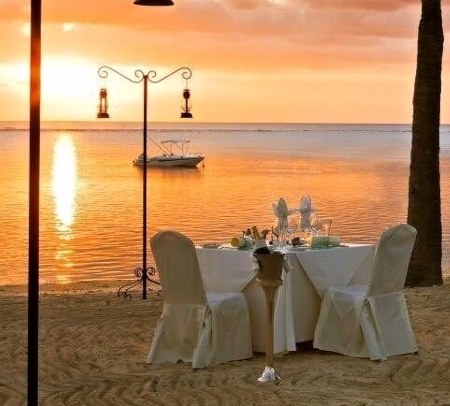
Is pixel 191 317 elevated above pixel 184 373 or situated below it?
above

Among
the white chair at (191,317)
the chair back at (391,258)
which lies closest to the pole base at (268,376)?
the white chair at (191,317)

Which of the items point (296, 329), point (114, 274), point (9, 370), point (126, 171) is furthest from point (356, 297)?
point (126, 171)

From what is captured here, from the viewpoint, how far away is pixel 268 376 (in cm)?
648

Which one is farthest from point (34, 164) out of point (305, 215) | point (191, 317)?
point (305, 215)

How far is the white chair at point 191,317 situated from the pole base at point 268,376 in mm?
573

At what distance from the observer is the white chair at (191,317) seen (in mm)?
6957

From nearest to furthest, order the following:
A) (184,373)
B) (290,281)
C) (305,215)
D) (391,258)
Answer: (184,373)
(391,258)
(290,281)
(305,215)

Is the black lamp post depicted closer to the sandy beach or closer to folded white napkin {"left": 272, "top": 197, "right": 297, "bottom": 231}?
the sandy beach

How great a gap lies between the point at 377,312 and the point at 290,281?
63 cm

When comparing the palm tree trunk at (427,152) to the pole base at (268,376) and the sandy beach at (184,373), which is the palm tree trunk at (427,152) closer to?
the sandy beach at (184,373)

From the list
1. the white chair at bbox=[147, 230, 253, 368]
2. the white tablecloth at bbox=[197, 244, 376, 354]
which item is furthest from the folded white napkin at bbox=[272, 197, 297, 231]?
the white chair at bbox=[147, 230, 253, 368]

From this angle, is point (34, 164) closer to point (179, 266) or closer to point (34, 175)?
point (34, 175)

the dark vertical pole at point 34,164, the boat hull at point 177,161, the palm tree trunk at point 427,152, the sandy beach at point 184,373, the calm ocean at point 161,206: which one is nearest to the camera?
the dark vertical pole at point 34,164

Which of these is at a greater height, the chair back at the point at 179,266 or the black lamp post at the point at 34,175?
the black lamp post at the point at 34,175
